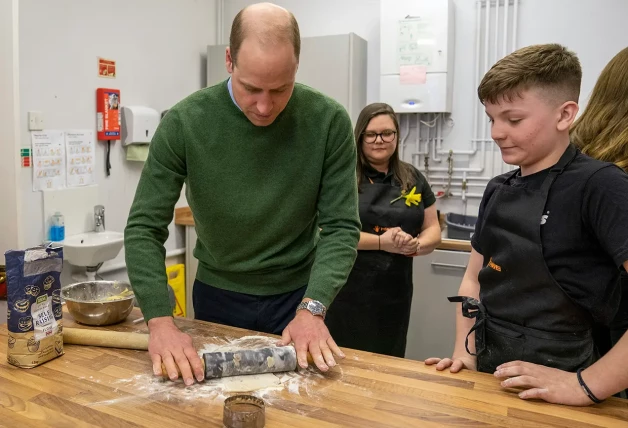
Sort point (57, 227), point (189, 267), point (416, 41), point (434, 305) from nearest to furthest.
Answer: point (57, 227) → point (434, 305) → point (416, 41) → point (189, 267)

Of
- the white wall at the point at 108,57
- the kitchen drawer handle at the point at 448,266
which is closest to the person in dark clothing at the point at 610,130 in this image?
the kitchen drawer handle at the point at 448,266

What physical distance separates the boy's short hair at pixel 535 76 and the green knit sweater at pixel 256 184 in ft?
1.51

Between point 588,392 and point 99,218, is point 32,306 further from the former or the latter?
point 99,218

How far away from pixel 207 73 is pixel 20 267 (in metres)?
2.89

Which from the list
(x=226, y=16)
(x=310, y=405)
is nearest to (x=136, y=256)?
(x=310, y=405)

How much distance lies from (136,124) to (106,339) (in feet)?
7.04

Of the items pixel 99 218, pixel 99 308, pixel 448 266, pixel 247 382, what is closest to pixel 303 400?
pixel 247 382

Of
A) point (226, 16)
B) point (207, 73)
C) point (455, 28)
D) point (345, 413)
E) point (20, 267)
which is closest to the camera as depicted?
point (345, 413)

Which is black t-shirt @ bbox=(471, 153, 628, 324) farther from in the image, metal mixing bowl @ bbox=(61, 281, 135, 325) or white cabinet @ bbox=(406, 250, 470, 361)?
white cabinet @ bbox=(406, 250, 470, 361)

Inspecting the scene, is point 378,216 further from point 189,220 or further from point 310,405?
point 189,220

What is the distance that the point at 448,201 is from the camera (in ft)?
12.1

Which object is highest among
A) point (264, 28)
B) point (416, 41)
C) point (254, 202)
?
point (416, 41)

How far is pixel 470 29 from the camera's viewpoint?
3.55 m

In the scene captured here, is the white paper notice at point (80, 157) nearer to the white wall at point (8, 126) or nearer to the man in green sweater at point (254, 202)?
the white wall at point (8, 126)
